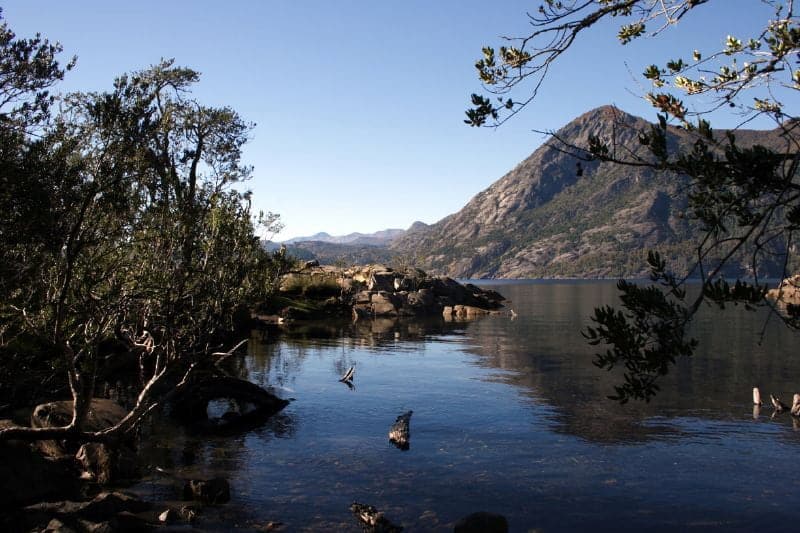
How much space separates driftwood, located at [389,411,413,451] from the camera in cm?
2248

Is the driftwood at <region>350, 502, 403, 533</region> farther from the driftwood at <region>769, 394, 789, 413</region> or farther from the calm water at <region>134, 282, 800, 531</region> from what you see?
the driftwood at <region>769, 394, 789, 413</region>

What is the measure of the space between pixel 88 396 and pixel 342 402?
1604 centimetres

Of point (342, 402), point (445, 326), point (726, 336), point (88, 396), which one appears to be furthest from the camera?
point (445, 326)

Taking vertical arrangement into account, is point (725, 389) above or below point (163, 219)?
below

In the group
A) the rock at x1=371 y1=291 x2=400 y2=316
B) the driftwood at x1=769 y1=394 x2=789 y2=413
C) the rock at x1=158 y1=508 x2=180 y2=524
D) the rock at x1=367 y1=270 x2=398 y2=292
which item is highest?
the rock at x1=367 y1=270 x2=398 y2=292

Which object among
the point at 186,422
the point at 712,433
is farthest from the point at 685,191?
the point at 186,422

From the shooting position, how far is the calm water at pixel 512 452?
16.2m

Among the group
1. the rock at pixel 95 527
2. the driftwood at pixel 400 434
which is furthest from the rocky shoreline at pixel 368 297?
the rock at pixel 95 527

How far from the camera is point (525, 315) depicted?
8775cm

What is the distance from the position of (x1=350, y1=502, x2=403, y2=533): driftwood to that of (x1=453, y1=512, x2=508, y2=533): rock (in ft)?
5.52

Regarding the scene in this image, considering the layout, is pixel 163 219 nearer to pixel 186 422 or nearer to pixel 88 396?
pixel 88 396

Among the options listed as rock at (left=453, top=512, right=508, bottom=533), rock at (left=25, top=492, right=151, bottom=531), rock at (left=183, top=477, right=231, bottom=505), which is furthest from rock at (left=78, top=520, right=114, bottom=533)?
rock at (left=453, top=512, right=508, bottom=533)

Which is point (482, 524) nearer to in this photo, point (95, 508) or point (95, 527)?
point (95, 527)

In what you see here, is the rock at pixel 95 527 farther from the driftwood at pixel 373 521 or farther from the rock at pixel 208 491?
the driftwood at pixel 373 521
